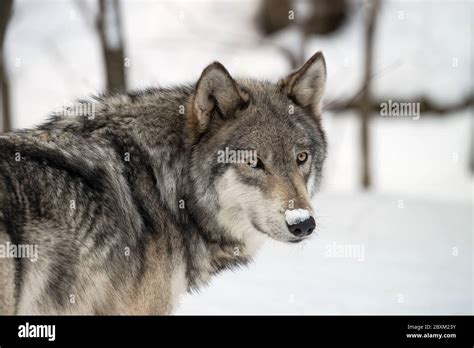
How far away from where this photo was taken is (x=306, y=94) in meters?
4.71

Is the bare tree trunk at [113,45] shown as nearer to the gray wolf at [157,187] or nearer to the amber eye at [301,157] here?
the gray wolf at [157,187]

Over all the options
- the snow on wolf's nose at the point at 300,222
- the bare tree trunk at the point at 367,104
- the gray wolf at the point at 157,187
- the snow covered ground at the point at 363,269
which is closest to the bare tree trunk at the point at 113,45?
the snow covered ground at the point at 363,269

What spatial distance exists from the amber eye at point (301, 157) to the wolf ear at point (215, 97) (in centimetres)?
52

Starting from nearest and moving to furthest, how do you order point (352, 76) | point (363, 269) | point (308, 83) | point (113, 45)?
1. point (308, 83)
2. point (363, 269)
3. point (113, 45)
4. point (352, 76)

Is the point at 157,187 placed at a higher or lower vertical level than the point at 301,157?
lower

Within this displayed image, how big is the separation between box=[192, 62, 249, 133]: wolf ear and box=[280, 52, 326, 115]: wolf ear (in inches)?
17.1

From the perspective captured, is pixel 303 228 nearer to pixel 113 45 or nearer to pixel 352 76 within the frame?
pixel 113 45

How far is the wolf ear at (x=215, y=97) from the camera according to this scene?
13.5 feet

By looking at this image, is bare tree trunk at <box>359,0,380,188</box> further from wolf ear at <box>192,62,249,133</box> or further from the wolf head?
wolf ear at <box>192,62,249,133</box>

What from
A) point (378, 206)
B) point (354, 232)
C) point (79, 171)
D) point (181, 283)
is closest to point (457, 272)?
point (354, 232)

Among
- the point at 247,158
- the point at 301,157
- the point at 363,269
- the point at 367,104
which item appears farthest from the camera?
the point at 367,104

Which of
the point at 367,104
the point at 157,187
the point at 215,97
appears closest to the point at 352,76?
the point at 367,104

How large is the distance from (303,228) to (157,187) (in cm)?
102

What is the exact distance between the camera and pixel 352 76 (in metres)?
20.7
